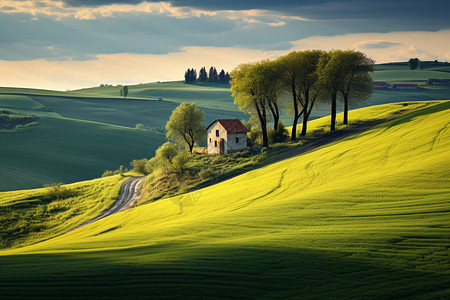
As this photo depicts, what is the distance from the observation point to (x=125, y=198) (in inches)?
2201

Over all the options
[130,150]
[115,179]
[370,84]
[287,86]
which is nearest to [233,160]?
[287,86]

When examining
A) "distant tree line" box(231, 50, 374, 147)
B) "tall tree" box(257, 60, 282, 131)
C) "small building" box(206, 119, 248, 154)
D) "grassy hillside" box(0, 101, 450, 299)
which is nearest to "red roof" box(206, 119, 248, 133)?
"small building" box(206, 119, 248, 154)

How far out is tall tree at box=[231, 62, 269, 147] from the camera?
6681cm

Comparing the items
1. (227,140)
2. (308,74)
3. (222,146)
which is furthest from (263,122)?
(308,74)

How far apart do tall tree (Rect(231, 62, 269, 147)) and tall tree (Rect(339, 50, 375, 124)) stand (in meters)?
13.7

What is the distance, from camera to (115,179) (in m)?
69.7

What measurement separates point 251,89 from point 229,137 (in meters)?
9.35

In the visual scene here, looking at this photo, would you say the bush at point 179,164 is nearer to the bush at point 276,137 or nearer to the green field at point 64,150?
the bush at point 276,137

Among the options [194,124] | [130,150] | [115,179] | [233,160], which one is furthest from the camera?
[130,150]

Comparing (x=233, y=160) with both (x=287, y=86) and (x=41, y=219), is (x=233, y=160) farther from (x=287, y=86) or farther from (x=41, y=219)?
(x=41, y=219)

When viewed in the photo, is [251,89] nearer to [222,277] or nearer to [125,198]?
[125,198]

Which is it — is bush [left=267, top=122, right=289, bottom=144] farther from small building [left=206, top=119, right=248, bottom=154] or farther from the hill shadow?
the hill shadow

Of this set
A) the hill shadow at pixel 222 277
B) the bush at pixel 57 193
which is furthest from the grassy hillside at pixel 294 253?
the bush at pixel 57 193

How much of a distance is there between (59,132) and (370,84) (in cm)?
10830
